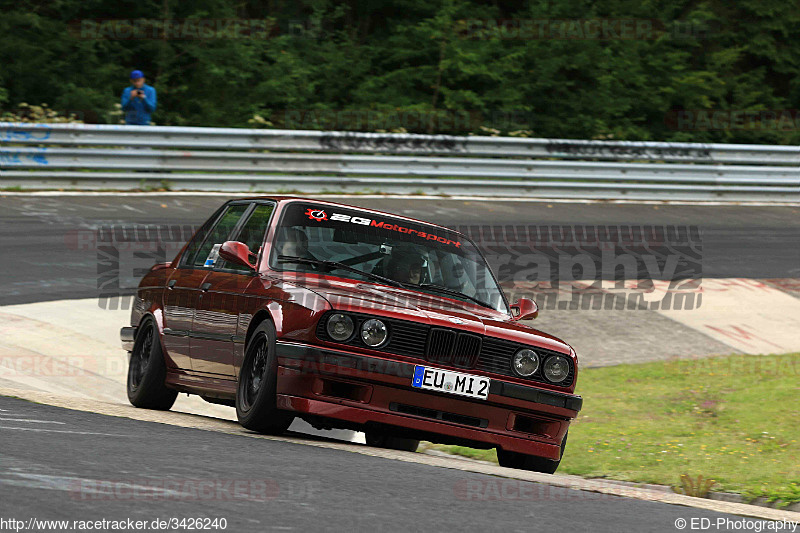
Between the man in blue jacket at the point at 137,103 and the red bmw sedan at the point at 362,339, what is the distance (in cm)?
1233

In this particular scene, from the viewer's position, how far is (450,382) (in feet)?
21.3

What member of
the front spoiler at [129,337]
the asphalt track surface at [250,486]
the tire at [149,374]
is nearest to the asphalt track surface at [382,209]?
the front spoiler at [129,337]

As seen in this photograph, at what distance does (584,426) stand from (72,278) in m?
6.33

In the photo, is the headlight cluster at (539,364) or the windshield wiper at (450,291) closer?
the headlight cluster at (539,364)

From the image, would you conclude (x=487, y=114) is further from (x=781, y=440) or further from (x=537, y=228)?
(x=781, y=440)

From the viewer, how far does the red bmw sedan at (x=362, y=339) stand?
6391 millimetres

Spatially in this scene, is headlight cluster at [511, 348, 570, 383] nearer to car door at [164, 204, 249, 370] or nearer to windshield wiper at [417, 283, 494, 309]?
windshield wiper at [417, 283, 494, 309]

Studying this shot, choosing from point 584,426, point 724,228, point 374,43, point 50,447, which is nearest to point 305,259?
point 50,447

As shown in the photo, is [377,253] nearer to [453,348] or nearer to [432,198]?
[453,348]

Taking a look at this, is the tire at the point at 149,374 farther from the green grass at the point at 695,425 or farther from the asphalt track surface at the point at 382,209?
the asphalt track surface at the point at 382,209

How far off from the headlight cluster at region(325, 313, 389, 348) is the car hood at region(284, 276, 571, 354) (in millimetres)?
55

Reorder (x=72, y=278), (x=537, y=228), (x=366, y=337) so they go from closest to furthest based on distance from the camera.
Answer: (x=366, y=337) → (x=72, y=278) → (x=537, y=228)

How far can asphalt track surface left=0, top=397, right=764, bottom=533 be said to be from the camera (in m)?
4.26

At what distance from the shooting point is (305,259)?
7273mm
